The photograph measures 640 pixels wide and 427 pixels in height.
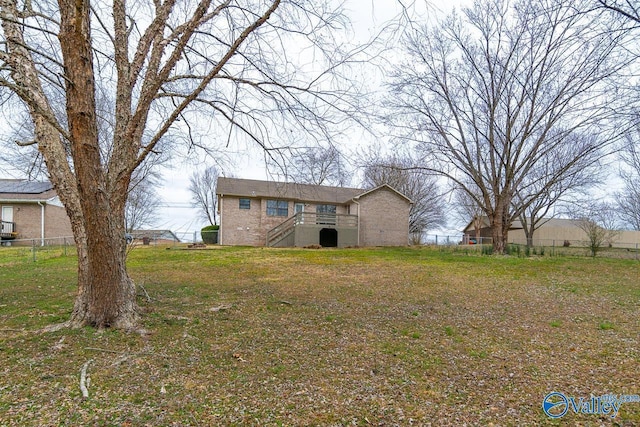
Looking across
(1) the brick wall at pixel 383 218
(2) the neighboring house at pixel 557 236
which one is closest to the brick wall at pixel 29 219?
(1) the brick wall at pixel 383 218

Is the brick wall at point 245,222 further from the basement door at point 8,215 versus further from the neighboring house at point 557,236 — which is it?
the neighboring house at point 557,236

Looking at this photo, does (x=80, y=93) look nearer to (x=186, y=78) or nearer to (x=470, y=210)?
(x=186, y=78)

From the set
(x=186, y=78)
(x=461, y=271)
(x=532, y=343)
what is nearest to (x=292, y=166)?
(x=186, y=78)

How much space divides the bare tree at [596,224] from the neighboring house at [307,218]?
33.7 ft

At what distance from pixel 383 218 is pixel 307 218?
5.50m

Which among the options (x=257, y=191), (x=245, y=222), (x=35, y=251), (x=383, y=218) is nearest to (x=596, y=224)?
(x=383, y=218)

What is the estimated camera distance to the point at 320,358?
3488 mm

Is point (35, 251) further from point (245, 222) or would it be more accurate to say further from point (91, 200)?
point (91, 200)

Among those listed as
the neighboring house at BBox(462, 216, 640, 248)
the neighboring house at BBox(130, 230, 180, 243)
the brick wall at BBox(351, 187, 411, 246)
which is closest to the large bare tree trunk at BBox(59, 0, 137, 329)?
the neighboring house at BBox(130, 230, 180, 243)

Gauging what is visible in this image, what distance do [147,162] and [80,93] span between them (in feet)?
9.51

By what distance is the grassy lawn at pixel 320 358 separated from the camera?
96.8 inches

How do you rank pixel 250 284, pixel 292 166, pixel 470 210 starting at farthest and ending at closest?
pixel 470 210
pixel 250 284
pixel 292 166

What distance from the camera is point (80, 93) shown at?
11.0ft

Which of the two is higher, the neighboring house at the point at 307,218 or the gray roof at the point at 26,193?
the gray roof at the point at 26,193
